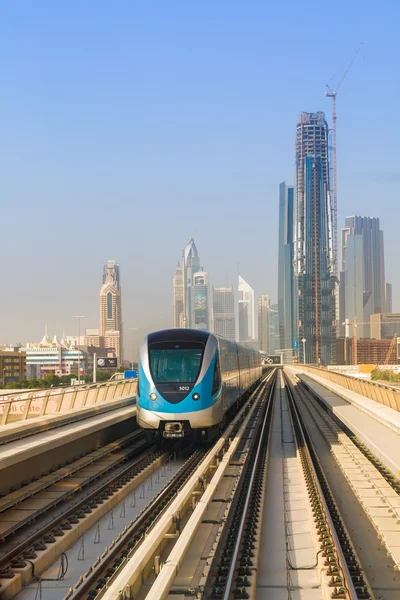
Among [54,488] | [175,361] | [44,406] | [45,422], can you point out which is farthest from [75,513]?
[175,361]

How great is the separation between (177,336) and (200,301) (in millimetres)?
154159

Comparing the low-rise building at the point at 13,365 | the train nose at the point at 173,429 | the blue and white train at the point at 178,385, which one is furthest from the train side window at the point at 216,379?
the low-rise building at the point at 13,365

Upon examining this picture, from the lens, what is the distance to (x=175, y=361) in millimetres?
20750

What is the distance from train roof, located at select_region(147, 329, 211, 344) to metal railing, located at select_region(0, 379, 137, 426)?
2.73 m

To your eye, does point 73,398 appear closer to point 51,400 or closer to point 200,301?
point 51,400

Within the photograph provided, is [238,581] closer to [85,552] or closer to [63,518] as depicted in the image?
[85,552]

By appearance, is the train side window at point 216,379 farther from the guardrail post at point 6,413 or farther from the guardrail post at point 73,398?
the guardrail post at point 6,413

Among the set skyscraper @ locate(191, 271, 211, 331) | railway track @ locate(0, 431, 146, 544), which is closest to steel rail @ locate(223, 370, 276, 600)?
railway track @ locate(0, 431, 146, 544)

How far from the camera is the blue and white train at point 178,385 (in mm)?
Answer: 20188

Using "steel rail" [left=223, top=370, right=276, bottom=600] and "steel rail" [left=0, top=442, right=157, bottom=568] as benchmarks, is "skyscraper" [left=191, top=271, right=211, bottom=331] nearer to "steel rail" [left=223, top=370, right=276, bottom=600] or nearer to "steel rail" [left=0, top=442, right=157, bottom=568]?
"steel rail" [left=223, top=370, right=276, bottom=600]

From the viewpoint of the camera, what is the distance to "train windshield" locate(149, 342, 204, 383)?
2048 centimetres

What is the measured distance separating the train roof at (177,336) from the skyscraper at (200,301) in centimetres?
12559

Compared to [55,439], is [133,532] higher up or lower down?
lower down

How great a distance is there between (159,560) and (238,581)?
3.56 ft
